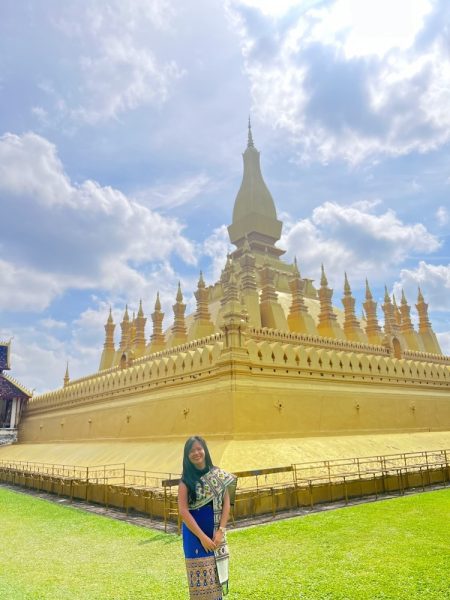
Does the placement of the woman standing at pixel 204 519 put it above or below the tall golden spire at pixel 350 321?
below

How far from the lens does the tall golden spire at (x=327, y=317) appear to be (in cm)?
2490

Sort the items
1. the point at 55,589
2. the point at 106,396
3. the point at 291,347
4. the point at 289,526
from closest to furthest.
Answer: the point at 55,589
the point at 289,526
the point at 291,347
the point at 106,396

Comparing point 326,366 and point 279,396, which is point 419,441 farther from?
point 279,396

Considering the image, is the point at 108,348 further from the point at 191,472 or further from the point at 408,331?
the point at 191,472

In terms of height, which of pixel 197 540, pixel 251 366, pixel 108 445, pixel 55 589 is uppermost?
pixel 251 366

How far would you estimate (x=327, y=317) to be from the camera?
25.5 metres

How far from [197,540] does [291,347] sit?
13203 millimetres

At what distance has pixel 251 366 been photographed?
15469 millimetres

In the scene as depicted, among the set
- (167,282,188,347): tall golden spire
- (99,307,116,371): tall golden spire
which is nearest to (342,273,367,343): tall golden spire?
(167,282,188,347): tall golden spire

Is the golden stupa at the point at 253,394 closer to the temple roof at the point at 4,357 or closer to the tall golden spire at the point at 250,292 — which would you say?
the tall golden spire at the point at 250,292

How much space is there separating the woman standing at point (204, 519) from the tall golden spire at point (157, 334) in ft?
74.7

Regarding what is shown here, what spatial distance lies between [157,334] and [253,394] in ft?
44.0

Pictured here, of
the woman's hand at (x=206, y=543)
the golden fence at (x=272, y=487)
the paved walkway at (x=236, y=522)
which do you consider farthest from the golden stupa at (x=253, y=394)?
the woman's hand at (x=206, y=543)

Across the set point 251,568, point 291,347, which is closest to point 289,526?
point 251,568
